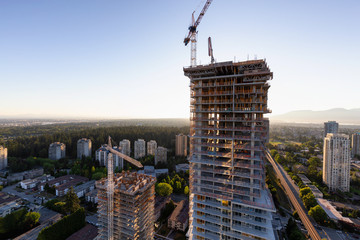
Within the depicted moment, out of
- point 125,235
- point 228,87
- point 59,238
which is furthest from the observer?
point 59,238

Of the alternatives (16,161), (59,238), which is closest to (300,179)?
(59,238)

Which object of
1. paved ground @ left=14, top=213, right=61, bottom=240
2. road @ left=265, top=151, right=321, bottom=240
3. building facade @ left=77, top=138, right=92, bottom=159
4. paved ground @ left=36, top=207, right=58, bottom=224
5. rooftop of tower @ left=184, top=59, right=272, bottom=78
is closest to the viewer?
rooftop of tower @ left=184, top=59, right=272, bottom=78

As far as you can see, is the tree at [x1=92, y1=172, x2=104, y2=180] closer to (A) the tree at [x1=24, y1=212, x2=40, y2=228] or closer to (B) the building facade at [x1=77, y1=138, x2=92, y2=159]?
(A) the tree at [x1=24, y1=212, x2=40, y2=228]

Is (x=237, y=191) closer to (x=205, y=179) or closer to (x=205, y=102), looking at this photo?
(x=205, y=179)

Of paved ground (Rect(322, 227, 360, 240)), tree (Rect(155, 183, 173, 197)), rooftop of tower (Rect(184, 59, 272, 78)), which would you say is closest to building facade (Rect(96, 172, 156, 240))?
tree (Rect(155, 183, 173, 197))

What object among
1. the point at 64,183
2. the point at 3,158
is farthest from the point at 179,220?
the point at 3,158

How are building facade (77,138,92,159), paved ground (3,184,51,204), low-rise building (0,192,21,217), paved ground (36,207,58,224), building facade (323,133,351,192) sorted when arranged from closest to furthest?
paved ground (36,207,58,224), low-rise building (0,192,21,217), paved ground (3,184,51,204), building facade (323,133,351,192), building facade (77,138,92,159)
